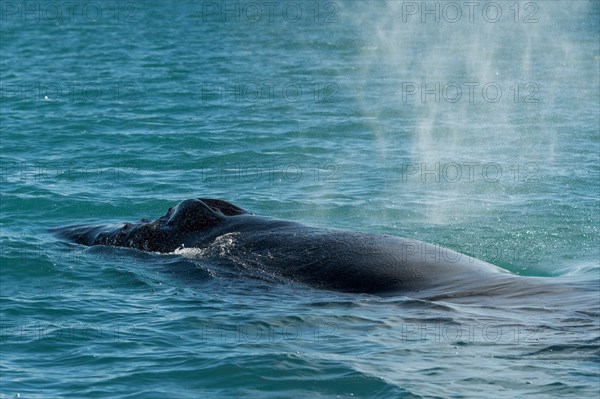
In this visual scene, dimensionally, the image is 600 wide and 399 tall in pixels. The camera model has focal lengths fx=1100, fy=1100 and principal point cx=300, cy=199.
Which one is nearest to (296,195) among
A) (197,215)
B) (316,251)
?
(197,215)

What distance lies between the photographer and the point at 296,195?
2334 cm

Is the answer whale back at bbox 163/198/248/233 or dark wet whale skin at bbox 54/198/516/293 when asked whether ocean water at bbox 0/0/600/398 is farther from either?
whale back at bbox 163/198/248/233

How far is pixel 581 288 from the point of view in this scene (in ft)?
43.6

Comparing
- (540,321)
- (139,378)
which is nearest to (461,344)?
(540,321)

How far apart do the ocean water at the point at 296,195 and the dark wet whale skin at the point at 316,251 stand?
373mm

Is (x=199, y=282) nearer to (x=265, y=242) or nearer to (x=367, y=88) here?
(x=265, y=242)

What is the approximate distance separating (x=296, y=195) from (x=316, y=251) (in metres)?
8.26

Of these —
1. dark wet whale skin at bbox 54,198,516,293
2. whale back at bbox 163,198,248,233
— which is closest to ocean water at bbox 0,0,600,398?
dark wet whale skin at bbox 54,198,516,293

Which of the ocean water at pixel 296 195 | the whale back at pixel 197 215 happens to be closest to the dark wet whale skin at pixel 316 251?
the whale back at pixel 197 215

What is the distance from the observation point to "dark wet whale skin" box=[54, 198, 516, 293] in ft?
47.2

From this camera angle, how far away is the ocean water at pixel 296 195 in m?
11.9

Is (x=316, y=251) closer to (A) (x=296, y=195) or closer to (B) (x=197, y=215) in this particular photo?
(B) (x=197, y=215)

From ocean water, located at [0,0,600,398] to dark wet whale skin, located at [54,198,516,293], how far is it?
1.22 ft

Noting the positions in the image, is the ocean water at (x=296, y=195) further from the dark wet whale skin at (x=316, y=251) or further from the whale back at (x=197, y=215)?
the whale back at (x=197, y=215)
